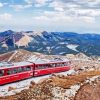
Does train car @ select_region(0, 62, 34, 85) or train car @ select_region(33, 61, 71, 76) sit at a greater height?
train car @ select_region(0, 62, 34, 85)

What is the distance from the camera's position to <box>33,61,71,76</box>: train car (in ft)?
234

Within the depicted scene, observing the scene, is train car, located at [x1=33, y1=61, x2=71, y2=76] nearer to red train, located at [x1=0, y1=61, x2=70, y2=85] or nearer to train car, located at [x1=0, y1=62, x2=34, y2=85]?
red train, located at [x1=0, y1=61, x2=70, y2=85]

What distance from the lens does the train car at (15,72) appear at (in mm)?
57188

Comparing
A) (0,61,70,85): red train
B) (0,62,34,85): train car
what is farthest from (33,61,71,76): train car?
(0,62,34,85): train car

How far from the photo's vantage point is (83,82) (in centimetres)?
4597

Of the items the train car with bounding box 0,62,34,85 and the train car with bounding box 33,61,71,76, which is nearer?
the train car with bounding box 0,62,34,85

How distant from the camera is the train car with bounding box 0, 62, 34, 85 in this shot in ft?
188

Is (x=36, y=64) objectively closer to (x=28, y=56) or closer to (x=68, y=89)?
(x=68, y=89)

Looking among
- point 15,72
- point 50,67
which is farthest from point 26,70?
point 50,67

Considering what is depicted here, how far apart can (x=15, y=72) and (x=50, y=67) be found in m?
17.1

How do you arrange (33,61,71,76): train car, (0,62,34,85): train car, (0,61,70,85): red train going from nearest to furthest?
(0,62,34,85): train car < (0,61,70,85): red train < (33,61,71,76): train car

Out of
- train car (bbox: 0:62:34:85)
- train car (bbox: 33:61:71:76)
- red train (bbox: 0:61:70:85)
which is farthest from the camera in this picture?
train car (bbox: 33:61:71:76)

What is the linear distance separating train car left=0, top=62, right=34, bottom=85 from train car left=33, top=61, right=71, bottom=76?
8.94 feet

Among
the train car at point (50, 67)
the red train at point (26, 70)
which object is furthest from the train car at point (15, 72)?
the train car at point (50, 67)
